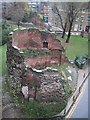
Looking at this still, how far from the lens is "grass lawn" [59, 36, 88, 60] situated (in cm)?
2814

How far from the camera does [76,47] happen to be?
3027 cm

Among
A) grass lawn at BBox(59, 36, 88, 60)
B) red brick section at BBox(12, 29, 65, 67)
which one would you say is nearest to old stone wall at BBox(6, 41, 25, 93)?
red brick section at BBox(12, 29, 65, 67)

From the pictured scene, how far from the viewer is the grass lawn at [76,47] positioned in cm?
2814

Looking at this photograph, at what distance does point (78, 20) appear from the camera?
38250mm

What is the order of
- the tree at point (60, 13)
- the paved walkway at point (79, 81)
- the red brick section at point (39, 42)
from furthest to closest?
1. the tree at point (60, 13)
2. the red brick section at point (39, 42)
3. the paved walkway at point (79, 81)

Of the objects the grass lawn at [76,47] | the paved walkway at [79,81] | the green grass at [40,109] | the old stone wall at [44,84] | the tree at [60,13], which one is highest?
the tree at [60,13]

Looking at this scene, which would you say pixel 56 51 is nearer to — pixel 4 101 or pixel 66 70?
pixel 66 70

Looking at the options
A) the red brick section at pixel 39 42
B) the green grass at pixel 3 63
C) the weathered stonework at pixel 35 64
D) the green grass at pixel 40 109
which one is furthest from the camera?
the red brick section at pixel 39 42

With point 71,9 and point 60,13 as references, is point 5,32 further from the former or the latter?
point 60,13

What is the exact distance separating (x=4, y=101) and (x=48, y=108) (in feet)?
8.73

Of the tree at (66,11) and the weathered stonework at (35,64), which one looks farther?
the tree at (66,11)

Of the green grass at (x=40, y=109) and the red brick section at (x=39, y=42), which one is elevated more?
the red brick section at (x=39, y=42)

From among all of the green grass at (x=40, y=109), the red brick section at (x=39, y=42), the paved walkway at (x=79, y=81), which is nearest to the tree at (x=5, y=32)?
the red brick section at (x=39, y=42)

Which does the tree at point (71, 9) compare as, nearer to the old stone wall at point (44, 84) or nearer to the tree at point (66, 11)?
the tree at point (66, 11)
